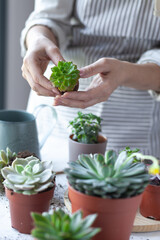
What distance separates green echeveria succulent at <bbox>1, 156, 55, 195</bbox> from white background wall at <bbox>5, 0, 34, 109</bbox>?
151 centimetres

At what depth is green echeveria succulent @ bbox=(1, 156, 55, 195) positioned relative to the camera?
538 millimetres


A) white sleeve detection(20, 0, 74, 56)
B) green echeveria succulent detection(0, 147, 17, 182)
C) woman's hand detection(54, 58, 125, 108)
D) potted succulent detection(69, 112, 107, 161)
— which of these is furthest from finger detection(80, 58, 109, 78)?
white sleeve detection(20, 0, 74, 56)

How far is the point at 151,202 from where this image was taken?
60 centimetres

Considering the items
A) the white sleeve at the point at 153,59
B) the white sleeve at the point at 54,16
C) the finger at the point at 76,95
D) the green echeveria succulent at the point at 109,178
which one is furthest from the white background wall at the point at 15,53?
the green echeveria succulent at the point at 109,178

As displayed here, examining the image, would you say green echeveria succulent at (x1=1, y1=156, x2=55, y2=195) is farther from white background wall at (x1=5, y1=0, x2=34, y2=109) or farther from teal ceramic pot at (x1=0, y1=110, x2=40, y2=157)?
white background wall at (x1=5, y1=0, x2=34, y2=109)

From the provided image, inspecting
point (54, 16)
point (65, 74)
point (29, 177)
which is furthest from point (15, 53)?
point (29, 177)

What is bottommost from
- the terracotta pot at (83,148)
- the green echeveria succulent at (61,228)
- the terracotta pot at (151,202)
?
the terracotta pot at (151,202)

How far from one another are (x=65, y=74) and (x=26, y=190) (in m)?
0.26

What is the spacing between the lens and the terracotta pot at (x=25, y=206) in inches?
21.5

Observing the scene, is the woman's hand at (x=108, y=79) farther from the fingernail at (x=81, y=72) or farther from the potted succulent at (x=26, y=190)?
the potted succulent at (x=26, y=190)

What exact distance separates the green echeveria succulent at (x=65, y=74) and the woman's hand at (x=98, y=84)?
0.04 m

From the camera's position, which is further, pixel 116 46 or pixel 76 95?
pixel 116 46

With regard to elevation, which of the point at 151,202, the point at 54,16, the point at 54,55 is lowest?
the point at 151,202

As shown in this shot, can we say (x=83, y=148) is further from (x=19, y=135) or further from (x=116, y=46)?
(x=116, y=46)
